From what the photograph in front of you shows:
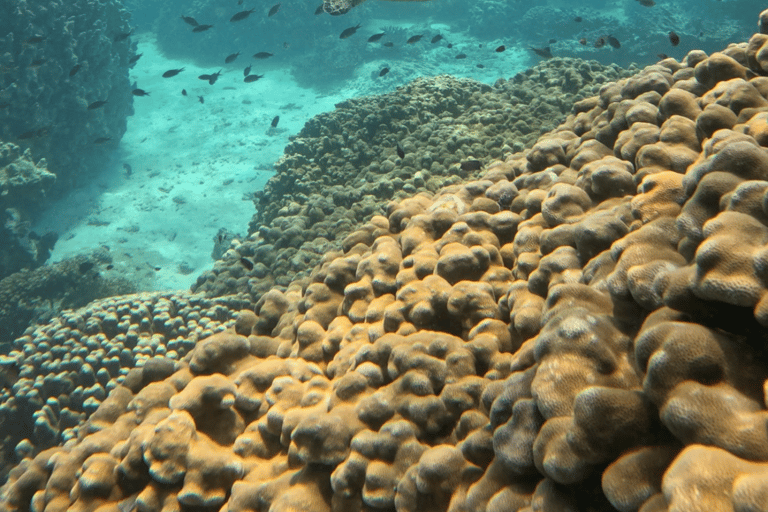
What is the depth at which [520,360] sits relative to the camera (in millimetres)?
1878

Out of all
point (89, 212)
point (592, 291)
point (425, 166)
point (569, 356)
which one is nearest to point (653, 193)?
point (592, 291)

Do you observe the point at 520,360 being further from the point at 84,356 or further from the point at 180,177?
the point at 180,177

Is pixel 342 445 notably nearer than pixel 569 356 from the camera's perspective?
No

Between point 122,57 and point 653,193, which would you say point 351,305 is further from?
point 122,57

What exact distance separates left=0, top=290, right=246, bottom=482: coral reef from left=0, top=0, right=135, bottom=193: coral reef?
27.4 ft

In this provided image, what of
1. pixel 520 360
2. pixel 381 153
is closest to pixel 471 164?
pixel 381 153

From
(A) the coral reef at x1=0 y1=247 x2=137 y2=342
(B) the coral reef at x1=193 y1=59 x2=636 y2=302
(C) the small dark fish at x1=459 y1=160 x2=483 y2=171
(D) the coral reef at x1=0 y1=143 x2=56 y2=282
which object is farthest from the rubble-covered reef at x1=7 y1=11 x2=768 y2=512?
(D) the coral reef at x1=0 y1=143 x2=56 y2=282

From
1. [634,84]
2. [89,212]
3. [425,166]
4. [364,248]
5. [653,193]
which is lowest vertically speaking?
[89,212]

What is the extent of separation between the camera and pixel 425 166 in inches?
280

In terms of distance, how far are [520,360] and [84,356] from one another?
638cm

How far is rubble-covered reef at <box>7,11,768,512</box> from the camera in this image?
1222mm

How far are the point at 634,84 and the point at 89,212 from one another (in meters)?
18.5

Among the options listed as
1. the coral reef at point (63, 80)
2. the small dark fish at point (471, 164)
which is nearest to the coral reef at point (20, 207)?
the coral reef at point (63, 80)

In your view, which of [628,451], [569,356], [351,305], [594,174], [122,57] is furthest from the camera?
[122,57]
